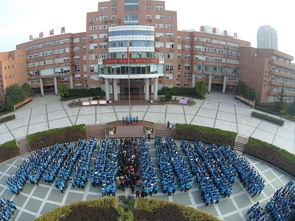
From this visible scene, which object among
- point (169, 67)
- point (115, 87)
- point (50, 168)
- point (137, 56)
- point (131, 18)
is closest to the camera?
point (50, 168)

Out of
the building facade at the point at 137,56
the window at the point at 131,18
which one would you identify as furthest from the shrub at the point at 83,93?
the window at the point at 131,18

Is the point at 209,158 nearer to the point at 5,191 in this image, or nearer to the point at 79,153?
the point at 79,153

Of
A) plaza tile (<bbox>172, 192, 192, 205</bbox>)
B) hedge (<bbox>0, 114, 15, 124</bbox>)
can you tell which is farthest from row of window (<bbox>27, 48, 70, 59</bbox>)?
plaza tile (<bbox>172, 192, 192, 205</bbox>)

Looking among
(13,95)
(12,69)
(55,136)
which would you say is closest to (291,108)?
(55,136)

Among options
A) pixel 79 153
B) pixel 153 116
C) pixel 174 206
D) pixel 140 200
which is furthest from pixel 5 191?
pixel 153 116

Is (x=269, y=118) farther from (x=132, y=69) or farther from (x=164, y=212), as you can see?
(x=164, y=212)

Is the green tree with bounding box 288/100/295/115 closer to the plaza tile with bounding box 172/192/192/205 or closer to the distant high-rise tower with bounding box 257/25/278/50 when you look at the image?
the plaza tile with bounding box 172/192/192/205
